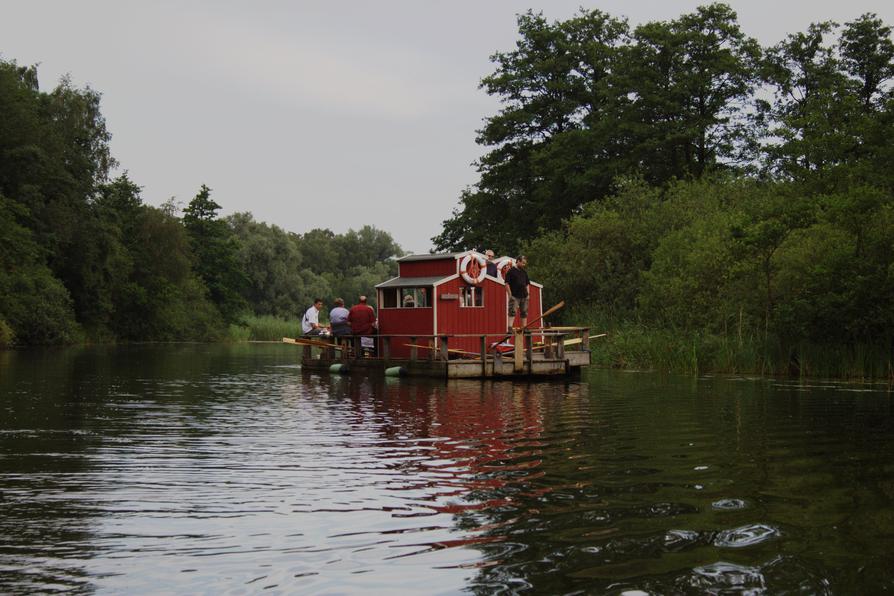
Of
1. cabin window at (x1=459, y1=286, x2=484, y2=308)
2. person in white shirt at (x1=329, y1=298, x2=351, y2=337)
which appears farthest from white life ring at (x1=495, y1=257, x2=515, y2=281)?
person in white shirt at (x1=329, y1=298, x2=351, y2=337)

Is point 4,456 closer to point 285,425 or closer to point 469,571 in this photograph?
point 285,425

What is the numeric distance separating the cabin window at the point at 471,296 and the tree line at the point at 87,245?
40.5 feet

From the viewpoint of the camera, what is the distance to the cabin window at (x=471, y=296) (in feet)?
96.0

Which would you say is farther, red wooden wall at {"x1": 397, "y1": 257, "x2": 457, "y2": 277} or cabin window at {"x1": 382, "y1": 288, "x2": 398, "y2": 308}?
cabin window at {"x1": 382, "y1": 288, "x2": 398, "y2": 308}

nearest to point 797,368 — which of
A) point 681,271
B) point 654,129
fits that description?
point 681,271

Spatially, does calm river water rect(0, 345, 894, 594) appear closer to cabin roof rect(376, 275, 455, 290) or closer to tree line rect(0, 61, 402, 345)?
cabin roof rect(376, 275, 455, 290)

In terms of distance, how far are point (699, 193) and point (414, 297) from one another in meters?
17.6

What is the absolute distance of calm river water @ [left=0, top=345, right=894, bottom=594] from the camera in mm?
6195

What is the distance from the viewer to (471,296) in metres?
29.6

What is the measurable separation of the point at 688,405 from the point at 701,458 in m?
6.78

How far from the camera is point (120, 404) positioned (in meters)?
18.5

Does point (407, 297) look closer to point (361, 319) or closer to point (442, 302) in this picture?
point (442, 302)

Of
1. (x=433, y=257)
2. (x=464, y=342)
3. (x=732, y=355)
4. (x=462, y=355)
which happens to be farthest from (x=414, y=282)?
(x=732, y=355)

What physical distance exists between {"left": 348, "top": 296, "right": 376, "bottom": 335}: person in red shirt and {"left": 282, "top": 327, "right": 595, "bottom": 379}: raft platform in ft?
1.14
